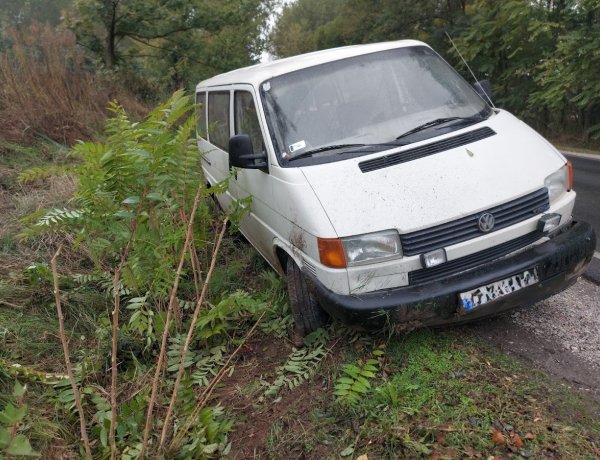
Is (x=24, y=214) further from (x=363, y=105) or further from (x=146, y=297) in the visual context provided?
(x=363, y=105)

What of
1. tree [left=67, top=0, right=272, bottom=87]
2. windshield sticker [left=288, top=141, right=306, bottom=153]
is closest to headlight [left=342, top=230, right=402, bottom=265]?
windshield sticker [left=288, top=141, right=306, bottom=153]

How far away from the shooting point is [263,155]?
142 inches

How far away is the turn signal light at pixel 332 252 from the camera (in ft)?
9.45

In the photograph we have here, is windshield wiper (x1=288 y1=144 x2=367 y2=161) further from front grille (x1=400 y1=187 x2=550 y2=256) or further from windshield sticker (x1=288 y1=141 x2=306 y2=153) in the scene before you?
front grille (x1=400 y1=187 x2=550 y2=256)

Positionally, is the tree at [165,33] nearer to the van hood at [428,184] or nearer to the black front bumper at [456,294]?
the van hood at [428,184]

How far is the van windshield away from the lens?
3490mm

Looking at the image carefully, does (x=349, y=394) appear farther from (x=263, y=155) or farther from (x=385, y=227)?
(x=263, y=155)

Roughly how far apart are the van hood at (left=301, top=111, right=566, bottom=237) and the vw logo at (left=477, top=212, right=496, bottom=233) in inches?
1.9

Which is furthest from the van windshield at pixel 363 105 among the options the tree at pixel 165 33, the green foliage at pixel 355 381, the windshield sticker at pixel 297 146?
the tree at pixel 165 33

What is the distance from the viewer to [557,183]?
3242 millimetres

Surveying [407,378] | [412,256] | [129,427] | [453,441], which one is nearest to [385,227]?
[412,256]

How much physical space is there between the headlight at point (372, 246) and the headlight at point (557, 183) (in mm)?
1128

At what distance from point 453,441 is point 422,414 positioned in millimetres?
224

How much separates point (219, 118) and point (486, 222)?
125 inches
